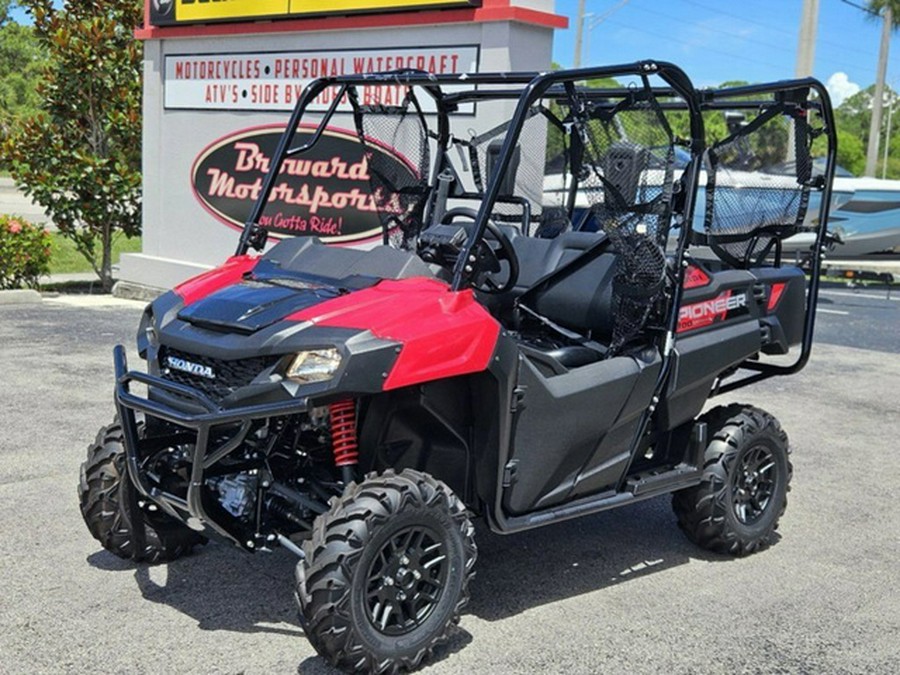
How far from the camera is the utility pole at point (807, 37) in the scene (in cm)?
1736

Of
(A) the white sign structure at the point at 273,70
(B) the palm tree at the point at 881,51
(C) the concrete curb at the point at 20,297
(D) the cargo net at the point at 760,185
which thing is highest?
(B) the palm tree at the point at 881,51

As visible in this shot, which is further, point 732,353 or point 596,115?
point 732,353

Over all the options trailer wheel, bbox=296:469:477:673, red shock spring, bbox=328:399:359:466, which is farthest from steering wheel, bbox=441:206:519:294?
trailer wheel, bbox=296:469:477:673

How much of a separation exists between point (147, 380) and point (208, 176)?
8.62m

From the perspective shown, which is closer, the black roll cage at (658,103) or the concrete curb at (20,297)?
the black roll cage at (658,103)

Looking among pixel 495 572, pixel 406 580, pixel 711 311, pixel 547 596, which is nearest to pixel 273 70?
pixel 711 311

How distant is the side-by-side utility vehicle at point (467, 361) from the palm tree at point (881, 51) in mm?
33283

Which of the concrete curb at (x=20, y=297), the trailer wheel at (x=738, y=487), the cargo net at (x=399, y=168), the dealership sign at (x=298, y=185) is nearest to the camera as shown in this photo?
the trailer wheel at (x=738, y=487)

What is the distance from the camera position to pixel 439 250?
13.7 feet

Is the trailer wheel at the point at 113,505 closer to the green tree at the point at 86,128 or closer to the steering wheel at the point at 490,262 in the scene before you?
the steering wheel at the point at 490,262

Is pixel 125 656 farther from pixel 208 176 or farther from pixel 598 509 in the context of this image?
pixel 208 176

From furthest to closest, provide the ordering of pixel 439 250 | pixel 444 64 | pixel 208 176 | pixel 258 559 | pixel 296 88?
1. pixel 208 176
2. pixel 296 88
3. pixel 444 64
4. pixel 258 559
5. pixel 439 250

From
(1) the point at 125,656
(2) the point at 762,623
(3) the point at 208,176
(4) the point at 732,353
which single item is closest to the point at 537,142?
(4) the point at 732,353

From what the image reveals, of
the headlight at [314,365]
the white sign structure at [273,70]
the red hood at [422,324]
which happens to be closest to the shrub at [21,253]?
the white sign structure at [273,70]
